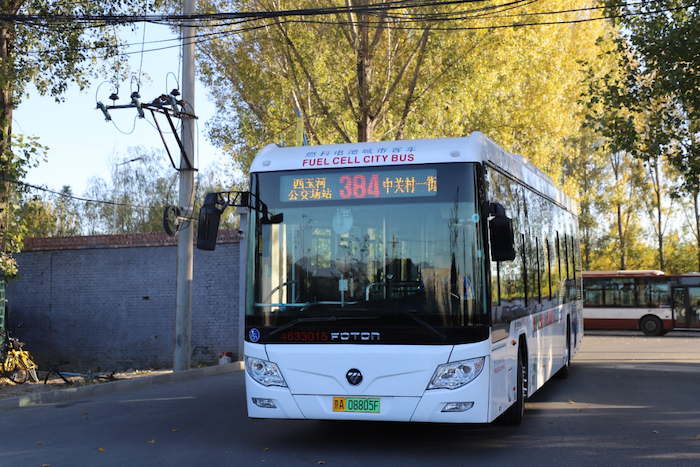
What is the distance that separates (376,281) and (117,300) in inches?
586

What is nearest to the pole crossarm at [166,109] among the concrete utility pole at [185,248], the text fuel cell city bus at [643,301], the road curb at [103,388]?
the concrete utility pole at [185,248]

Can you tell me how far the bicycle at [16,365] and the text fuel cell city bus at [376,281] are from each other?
9.30m

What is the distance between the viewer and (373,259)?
7.51m

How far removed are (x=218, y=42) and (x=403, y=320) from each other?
874 inches

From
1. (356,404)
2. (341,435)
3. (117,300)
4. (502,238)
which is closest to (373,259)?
(502,238)

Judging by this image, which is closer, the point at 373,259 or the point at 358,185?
the point at 373,259

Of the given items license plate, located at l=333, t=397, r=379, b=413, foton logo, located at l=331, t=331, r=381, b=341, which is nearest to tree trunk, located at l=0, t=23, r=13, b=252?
foton logo, located at l=331, t=331, r=381, b=341

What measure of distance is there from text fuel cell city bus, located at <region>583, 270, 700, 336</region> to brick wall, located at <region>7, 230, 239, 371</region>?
17604mm

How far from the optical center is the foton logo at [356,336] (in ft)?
24.4

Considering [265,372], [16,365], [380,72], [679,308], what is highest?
[380,72]

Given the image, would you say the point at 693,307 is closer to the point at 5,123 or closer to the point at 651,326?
the point at 651,326

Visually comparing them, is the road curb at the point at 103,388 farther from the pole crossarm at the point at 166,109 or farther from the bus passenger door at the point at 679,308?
the bus passenger door at the point at 679,308

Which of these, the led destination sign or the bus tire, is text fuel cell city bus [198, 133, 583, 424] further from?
the bus tire

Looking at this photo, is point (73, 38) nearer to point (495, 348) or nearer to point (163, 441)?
point (163, 441)
